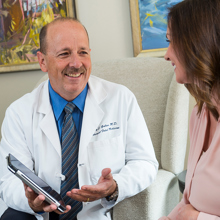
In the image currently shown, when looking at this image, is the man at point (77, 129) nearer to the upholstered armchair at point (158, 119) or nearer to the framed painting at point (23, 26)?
the upholstered armchair at point (158, 119)

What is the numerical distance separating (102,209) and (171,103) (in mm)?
684

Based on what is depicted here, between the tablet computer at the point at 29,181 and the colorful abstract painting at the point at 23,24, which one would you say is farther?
the colorful abstract painting at the point at 23,24

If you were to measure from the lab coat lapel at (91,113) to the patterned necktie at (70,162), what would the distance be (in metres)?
0.04

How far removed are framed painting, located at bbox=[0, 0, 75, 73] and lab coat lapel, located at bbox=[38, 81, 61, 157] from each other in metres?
1.01

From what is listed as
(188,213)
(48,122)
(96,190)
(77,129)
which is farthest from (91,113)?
(188,213)

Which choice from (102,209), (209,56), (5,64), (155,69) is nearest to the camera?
(209,56)

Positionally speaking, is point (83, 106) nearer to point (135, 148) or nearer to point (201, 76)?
point (135, 148)

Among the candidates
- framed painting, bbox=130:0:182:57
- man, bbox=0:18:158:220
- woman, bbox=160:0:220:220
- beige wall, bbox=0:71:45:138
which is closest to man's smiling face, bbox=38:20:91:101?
man, bbox=0:18:158:220

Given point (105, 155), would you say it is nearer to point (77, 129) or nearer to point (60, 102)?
point (77, 129)

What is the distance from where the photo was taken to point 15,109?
1849mm

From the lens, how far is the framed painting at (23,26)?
8.85 ft

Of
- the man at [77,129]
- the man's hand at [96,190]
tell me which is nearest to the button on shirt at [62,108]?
the man at [77,129]

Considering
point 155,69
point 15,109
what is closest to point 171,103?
point 155,69

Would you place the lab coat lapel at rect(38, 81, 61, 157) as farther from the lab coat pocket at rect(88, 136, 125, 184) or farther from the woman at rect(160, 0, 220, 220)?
the woman at rect(160, 0, 220, 220)
